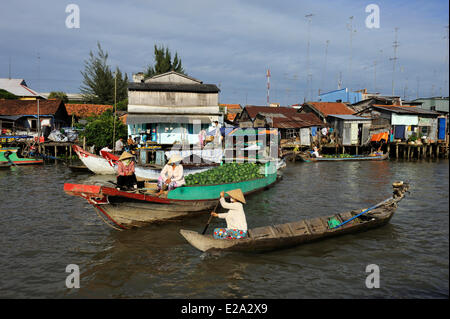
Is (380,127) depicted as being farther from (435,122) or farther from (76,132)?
(76,132)

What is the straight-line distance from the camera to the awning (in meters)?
25.3

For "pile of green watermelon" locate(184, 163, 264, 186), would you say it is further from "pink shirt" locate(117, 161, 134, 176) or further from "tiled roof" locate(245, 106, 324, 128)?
"tiled roof" locate(245, 106, 324, 128)

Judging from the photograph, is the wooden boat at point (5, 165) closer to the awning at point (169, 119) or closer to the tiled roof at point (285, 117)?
the awning at point (169, 119)

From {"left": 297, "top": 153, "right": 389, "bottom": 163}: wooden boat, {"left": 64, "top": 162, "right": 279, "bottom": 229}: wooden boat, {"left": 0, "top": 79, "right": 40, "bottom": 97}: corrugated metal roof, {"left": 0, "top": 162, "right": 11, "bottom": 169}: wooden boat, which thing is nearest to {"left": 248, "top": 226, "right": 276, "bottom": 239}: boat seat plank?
{"left": 64, "top": 162, "right": 279, "bottom": 229}: wooden boat

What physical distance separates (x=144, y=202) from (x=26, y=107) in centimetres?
2871

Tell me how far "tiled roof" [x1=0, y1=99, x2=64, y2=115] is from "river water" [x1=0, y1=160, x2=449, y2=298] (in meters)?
22.0

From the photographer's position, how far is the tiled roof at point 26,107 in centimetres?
3050

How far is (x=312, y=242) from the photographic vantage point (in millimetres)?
8555

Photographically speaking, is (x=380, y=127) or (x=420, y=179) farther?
(x=380, y=127)

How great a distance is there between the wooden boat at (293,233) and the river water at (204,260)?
10.1 inches

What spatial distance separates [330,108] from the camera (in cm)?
3766
